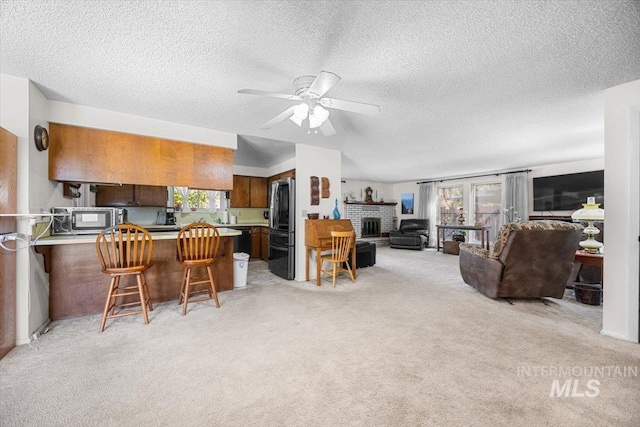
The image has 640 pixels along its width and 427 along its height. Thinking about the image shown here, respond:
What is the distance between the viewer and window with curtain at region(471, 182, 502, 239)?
7016 millimetres

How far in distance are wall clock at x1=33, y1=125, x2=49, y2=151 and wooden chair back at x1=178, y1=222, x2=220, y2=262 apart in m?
1.53

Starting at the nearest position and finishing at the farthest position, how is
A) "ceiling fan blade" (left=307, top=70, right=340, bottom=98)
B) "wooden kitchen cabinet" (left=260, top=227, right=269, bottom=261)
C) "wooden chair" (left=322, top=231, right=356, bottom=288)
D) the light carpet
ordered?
the light carpet
"ceiling fan blade" (left=307, top=70, right=340, bottom=98)
"wooden chair" (left=322, top=231, right=356, bottom=288)
"wooden kitchen cabinet" (left=260, top=227, right=269, bottom=261)

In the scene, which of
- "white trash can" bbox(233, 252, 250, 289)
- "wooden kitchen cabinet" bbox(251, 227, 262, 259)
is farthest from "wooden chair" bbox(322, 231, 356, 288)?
"wooden kitchen cabinet" bbox(251, 227, 262, 259)

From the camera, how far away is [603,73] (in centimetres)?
210

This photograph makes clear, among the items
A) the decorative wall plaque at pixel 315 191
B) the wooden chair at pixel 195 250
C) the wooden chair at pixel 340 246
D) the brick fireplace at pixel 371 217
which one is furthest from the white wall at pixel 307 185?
the brick fireplace at pixel 371 217

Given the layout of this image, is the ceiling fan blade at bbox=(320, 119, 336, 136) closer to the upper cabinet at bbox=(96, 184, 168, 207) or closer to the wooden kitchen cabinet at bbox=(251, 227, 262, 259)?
the upper cabinet at bbox=(96, 184, 168, 207)

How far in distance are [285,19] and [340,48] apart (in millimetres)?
437

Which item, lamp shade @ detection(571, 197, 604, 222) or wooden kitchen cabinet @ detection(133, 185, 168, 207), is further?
wooden kitchen cabinet @ detection(133, 185, 168, 207)

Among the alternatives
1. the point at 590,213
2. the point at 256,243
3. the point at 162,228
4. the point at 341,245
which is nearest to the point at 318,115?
the point at 341,245

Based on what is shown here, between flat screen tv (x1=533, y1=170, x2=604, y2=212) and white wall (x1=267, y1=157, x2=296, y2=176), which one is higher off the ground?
white wall (x1=267, y1=157, x2=296, y2=176)

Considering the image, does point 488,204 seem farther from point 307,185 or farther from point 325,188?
point 307,185

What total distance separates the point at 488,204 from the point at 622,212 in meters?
5.45

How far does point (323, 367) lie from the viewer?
70.7 inches

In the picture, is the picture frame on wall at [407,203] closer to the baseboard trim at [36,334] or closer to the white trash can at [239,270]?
the white trash can at [239,270]
